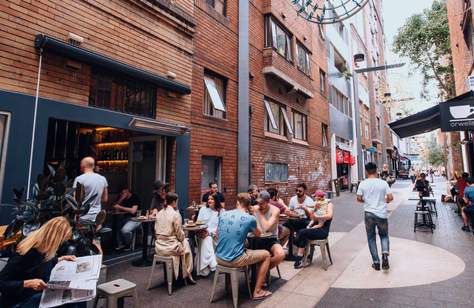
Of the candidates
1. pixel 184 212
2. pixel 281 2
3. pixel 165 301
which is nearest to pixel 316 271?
pixel 165 301

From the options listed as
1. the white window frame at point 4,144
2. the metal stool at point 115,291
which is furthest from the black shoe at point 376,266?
the white window frame at point 4,144

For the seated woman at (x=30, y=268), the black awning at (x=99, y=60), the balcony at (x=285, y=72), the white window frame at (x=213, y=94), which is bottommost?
the seated woman at (x=30, y=268)

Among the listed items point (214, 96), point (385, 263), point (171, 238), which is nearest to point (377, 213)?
point (385, 263)

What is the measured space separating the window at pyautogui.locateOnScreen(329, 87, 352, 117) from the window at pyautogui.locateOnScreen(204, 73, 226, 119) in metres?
12.5

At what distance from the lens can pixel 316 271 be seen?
17.4 ft

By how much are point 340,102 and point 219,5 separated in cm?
1545

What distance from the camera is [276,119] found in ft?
42.2

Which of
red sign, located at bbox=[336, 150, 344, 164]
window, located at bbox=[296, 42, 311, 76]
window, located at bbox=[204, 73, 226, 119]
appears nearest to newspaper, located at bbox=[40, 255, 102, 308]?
window, located at bbox=[204, 73, 226, 119]

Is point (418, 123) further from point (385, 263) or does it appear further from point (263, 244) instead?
point (263, 244)

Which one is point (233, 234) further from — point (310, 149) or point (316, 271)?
point (310, 149)

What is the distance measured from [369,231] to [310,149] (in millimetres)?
10571

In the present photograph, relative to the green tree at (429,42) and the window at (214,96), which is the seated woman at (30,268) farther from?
the green tree at (429,42)

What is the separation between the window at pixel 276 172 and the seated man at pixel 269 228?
667cm

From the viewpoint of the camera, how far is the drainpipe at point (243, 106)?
9.88 meters
